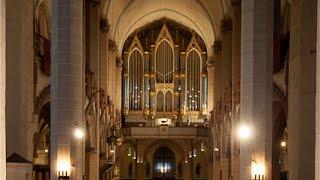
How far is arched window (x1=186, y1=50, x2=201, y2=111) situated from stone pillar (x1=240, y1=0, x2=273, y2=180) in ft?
98.5

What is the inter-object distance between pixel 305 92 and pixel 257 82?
5.99 ft

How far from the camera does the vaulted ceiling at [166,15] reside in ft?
132

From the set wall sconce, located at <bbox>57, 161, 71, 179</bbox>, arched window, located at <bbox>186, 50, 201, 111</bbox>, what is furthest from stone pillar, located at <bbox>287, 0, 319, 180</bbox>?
arched window, located at <bbox>186, 50, 201, 111</bbox>

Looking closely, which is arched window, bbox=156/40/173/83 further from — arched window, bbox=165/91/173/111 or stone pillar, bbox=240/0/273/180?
stone pillar, bbox=240/0/273/180

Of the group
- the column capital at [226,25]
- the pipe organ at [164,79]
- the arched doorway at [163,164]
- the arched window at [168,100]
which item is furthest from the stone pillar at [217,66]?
the arched doorway at [163,164]

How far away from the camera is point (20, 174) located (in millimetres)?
14062

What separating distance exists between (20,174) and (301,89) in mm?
7386

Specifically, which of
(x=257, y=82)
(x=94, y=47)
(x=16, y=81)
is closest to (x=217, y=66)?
(x=94, y=47)

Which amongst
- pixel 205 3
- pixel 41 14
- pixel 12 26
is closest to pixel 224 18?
pixel 205 3

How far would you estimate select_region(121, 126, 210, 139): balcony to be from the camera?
4544cm

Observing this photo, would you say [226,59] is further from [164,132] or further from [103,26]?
[164,132]

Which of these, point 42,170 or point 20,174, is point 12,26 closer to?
point 20,174

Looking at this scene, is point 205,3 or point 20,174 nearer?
point 20,174

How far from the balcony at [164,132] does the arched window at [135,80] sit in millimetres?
2943
